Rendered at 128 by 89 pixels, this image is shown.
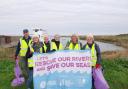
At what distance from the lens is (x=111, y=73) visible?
17891 millimetres

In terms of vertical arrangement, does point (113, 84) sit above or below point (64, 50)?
below

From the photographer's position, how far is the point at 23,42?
622 inches

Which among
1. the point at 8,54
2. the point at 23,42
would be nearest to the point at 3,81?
the point at 23,42

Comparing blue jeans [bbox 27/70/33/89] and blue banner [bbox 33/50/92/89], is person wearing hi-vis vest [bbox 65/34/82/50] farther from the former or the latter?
blue jeans [bbox 27/70/33/89]

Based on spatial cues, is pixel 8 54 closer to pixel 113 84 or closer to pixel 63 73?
pixel 113 84

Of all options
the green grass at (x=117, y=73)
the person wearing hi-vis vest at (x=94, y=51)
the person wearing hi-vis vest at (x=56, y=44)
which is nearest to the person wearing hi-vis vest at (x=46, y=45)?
the person wearing hi-vis vest at (x=56, y=44)

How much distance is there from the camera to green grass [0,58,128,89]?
54.6ft

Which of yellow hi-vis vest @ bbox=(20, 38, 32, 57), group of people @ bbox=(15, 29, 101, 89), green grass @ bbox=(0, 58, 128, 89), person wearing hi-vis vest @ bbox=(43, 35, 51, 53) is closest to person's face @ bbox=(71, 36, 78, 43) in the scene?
group of people @ bbox=(15, 29, 101, 89)

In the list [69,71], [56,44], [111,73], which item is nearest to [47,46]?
[56,44]

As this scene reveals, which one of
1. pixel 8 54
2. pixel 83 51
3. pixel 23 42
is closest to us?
pixel 83 51

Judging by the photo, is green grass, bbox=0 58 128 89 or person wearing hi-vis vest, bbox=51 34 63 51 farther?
green grass, bbox=0 58 128 89

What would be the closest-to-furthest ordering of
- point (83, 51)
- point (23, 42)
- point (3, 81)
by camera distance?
point (83, 51) < point (23, 42) < point (3, 81)

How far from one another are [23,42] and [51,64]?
185 cm

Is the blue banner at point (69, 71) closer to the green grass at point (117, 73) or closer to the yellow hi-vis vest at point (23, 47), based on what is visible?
the yellow hi-vis vest at point (23, 47)
